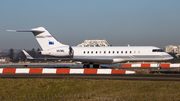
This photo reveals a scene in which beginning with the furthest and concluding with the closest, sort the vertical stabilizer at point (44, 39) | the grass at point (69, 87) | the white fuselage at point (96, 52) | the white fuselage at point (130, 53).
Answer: the vertical stabilizer at point (44, 39) < the white fuselage at point (96, 52) < the white fuselage at point (130, 53) < the grass at point (69, 87)

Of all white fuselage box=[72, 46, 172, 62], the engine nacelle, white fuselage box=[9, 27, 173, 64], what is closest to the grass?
white fuselage box=[9, 27, 173, 64]

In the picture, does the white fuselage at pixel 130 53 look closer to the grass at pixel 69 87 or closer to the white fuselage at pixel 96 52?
the white fuselage at pixel 96 52

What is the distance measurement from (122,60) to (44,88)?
21.0 meters

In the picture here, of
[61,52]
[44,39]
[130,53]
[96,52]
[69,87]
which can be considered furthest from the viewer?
[44,39]

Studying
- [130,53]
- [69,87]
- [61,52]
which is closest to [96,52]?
[130,53]

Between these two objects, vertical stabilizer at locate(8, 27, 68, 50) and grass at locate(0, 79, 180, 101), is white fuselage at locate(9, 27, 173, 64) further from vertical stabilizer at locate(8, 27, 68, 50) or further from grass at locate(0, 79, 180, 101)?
grass at locate(0, 79, 180, 101)

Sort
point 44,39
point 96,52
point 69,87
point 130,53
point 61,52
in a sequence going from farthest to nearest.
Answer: point 44,39 → point 61,52 → point 96,52 → point 130,53 → point 69,87

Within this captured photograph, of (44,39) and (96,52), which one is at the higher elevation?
(44,39)

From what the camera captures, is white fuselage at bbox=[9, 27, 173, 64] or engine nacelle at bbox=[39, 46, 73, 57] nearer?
white fuselage at bbox=[9, 27, 173, 64]

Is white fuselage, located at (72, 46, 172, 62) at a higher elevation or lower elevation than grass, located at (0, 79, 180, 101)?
higher

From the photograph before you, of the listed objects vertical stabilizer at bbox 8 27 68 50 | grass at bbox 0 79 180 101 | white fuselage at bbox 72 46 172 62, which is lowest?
grass at bbox 0 79 180 101

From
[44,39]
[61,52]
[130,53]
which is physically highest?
[44,39]

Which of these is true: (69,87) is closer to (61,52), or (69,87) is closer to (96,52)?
(96,52)

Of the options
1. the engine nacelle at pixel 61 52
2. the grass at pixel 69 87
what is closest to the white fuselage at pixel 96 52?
the engine nacelle at pixel 61 52
